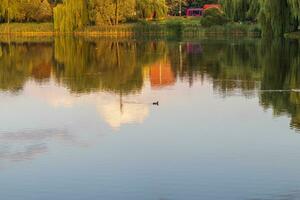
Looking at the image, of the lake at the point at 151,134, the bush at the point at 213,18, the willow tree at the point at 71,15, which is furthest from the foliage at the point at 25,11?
the lake at the point at 151,134

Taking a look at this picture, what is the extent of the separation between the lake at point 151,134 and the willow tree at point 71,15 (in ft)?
135

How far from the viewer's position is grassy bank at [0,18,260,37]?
7050cm

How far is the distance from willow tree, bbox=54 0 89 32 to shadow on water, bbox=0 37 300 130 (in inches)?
893

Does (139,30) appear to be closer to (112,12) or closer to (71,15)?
(112,12)

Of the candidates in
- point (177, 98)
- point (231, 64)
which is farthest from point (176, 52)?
point (177, 98)

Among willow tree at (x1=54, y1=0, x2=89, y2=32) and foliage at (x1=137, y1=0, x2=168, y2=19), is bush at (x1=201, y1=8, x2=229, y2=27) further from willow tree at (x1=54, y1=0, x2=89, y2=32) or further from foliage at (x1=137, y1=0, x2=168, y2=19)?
willow tree at (x1=54, y1=0, x2=89, y2=32)

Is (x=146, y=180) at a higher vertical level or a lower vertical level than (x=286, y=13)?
lower

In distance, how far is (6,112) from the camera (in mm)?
21141

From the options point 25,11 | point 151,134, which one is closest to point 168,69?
point 151,134

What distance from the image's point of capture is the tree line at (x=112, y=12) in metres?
55.8

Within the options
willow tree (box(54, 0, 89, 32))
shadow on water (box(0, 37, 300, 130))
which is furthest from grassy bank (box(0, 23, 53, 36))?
shadow on water (box(0, 37, 300, 130))

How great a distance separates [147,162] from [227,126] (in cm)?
465

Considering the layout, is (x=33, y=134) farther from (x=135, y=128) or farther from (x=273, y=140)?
(x=273, y=140)

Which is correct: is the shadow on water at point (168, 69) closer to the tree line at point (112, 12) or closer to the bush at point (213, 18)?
the tree line at point (112, 12)
